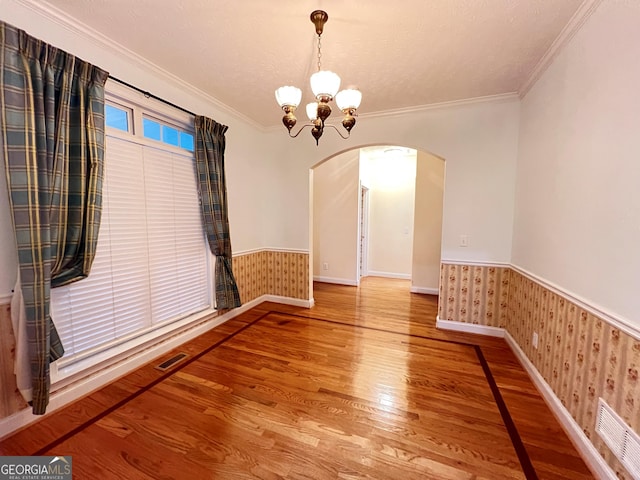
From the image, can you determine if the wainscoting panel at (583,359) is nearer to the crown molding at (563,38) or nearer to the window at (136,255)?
the crown molding at (563,38)

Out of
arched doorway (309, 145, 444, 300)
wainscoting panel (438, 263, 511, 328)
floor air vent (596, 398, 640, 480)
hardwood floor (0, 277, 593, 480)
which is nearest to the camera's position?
floor air vent (596, 398, 640, 480)

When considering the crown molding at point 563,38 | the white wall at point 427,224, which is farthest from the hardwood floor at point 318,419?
the crown molding at point 563,38

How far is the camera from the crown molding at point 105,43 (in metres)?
1.59

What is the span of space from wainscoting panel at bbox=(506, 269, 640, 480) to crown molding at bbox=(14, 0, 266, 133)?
11.9 feet

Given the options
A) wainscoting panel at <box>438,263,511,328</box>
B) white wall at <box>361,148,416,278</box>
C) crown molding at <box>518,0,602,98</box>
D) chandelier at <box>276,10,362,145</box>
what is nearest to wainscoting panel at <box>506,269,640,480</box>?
wainscoting panel at <box>438,263,511,328</box>

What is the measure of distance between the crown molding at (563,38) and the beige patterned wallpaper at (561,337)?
175 cm

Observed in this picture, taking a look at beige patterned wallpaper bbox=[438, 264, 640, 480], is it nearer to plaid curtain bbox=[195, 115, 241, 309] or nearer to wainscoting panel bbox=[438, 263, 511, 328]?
wainscoting panel bbox=[438, 263, 511, 328]

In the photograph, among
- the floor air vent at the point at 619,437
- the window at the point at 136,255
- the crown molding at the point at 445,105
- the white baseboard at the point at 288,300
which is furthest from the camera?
the white baseboard at the point at 288,300

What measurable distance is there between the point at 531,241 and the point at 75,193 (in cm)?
357

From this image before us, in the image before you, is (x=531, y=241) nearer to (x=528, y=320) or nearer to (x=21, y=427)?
(x=528, y=320)

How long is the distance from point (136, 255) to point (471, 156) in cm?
355

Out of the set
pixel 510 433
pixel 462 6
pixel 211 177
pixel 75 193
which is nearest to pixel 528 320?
pixel 510 433

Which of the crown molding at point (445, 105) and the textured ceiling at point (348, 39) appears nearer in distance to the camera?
the textured ceiling at point (348, 39)

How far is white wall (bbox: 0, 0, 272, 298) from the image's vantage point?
153cm
